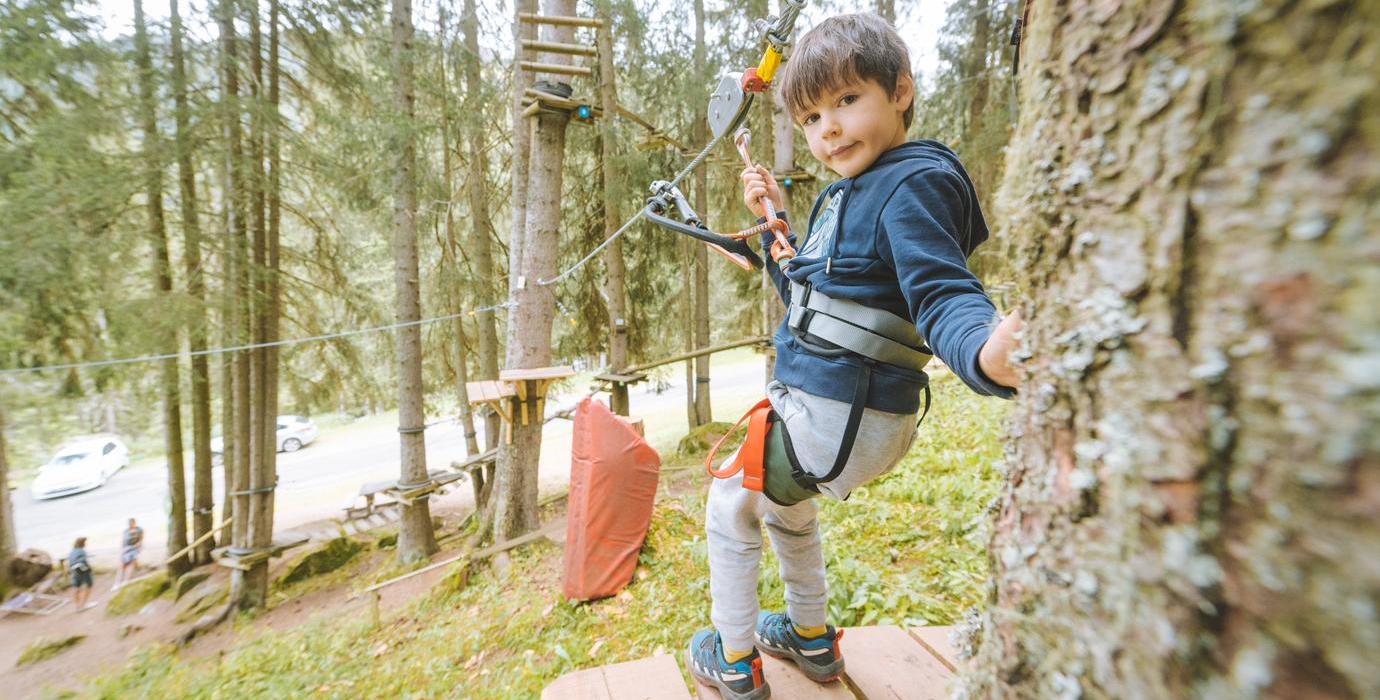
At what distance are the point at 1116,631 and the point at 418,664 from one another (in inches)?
181

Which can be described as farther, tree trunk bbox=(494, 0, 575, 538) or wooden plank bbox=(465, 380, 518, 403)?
tree trunk bbox=(494, 0, 575, 538)

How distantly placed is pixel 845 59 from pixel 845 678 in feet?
5.96

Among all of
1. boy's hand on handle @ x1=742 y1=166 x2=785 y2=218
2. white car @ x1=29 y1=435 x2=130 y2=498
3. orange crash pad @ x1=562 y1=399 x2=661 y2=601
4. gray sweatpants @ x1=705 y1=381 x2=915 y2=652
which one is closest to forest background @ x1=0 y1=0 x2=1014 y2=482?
orange crash pad @ x1=562 y1=399 x2=661 y2=601

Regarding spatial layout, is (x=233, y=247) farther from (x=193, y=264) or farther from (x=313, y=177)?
(x=313, y=177)

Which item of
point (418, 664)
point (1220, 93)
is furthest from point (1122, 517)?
point (418, 664)

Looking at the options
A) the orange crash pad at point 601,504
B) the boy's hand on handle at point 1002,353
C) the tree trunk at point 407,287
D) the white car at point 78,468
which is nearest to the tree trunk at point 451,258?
the tree trunk at point 407,287

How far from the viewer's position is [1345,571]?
13.5 inches

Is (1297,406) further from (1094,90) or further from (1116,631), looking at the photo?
(1094,90)

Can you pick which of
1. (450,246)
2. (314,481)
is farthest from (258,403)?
(314,481)

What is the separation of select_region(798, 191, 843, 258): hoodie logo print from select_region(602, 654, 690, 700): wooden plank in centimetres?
139

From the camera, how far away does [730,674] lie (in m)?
1.61

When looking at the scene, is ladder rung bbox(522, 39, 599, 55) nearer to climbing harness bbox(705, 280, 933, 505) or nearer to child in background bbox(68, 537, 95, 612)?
climbing harness bbox(705, 280, 933, 505)

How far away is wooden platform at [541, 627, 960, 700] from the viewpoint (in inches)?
65.7

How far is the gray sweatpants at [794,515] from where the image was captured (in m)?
1.35
